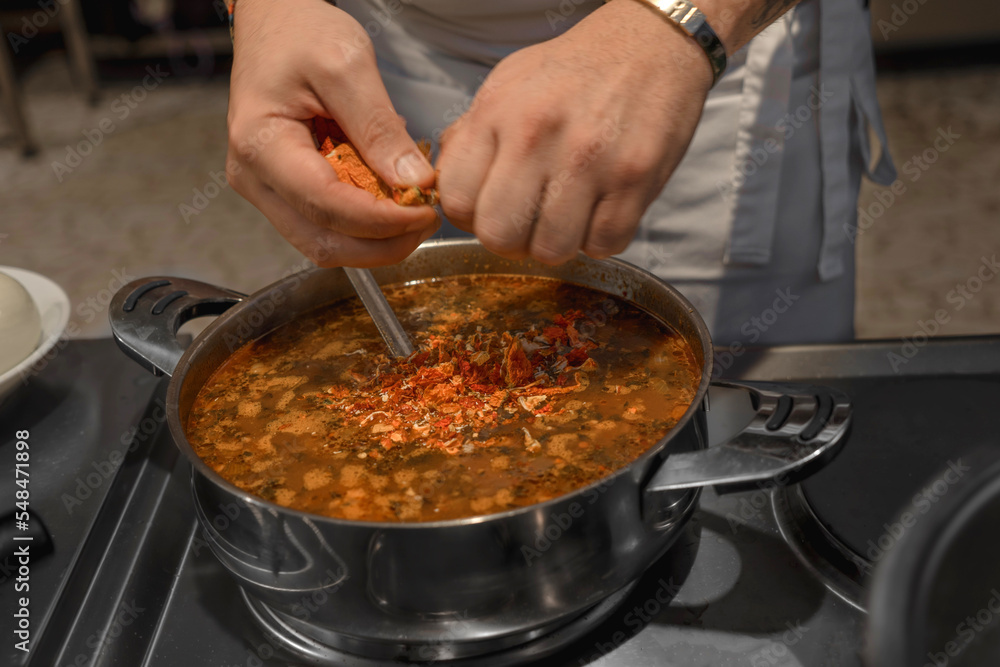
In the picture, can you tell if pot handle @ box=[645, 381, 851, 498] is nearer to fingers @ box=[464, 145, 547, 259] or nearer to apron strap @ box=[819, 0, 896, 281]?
fingers @ box=[464, 145, 547, 259]

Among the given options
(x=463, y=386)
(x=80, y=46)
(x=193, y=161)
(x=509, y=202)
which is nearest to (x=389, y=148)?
(x=509, y=202)

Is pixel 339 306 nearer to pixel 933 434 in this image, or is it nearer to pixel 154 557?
pixel 154 557

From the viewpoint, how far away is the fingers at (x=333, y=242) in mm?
785

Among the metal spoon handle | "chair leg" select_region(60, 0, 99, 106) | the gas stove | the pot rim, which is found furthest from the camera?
"chair leg" select_region(60, 0, 99, 106)

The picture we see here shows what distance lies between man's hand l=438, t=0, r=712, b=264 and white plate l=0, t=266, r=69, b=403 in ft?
1.80

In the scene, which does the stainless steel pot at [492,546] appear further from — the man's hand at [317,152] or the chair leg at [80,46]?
the chair leg at [80,46]

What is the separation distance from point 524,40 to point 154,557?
32.0 inches

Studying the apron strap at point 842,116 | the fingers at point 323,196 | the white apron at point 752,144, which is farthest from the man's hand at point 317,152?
the apron strap at point 842,116

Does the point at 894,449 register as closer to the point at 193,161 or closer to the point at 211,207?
the point at 211,207

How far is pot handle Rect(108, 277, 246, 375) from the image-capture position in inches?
32.8

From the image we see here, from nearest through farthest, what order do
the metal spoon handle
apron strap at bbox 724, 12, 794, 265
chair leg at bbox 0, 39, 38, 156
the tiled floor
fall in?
the metal spoon handle < apron strap at bbox 724, 12, 794, 265 < the tiled floor < chair leg at bbox 0, 39, 38, 156

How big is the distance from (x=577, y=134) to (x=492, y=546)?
14.7 inches

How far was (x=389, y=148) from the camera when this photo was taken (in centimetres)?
78

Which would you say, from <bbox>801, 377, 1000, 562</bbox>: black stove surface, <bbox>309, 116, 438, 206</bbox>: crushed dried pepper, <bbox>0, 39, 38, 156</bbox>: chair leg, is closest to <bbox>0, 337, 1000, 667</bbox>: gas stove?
<bbox>801, 377, 1000, 562</bbox>: black stove surface
